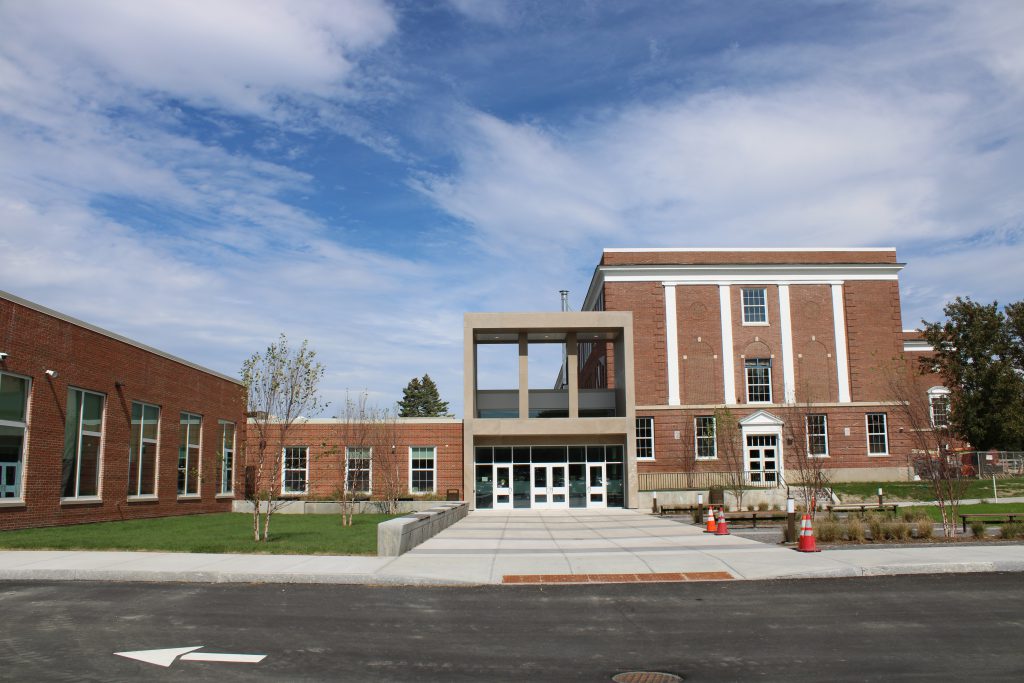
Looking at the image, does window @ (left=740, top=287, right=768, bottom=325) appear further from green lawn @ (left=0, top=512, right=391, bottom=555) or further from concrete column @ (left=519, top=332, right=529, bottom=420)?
green lawn @ (left=0, top=512, right=391, bottom=555)

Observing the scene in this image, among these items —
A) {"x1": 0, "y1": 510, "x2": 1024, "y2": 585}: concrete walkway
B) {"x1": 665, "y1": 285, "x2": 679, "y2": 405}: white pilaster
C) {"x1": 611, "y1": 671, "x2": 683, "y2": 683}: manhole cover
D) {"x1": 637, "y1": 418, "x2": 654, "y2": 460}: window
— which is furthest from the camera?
{"x1": 665, "y1": 285, "x2": 679, "y2": 405}: white pilaster

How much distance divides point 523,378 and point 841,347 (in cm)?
1989

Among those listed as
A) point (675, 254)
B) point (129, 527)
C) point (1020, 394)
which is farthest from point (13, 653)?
point (1020, 394)

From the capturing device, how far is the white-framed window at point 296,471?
132 ft

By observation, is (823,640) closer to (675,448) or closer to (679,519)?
(679,519)

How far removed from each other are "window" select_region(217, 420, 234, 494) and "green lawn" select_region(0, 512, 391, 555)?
34.6ft

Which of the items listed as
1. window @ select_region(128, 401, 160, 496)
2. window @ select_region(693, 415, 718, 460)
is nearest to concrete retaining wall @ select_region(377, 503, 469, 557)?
window @ select_region(128, 401, 160, 496)

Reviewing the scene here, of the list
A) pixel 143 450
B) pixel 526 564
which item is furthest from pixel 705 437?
pixel 526 564

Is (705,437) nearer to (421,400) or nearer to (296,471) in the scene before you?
(296,471)

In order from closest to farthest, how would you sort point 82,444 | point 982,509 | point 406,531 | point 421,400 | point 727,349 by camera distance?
point 406,531 → point 82,444 → point 982,509 → point 727,349 → point 421,400

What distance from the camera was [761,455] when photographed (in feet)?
149

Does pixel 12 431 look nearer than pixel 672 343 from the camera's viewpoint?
Yes

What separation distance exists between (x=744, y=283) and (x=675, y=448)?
1061 centimetres

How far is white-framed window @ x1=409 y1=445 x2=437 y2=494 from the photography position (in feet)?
131
